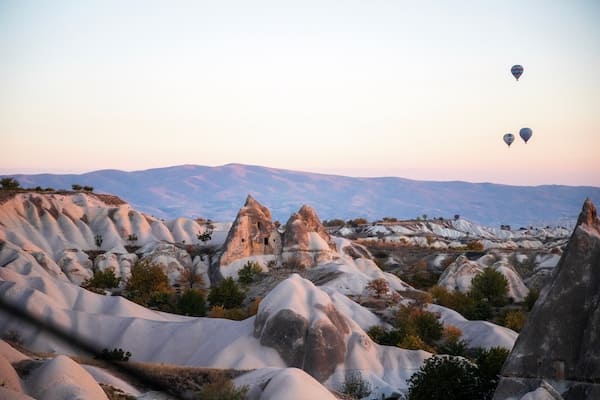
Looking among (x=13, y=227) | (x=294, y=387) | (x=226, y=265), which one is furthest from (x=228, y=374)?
(x=13, y=227)

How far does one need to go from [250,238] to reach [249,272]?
5.05 metres

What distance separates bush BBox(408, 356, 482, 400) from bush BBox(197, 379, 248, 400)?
7988 mm

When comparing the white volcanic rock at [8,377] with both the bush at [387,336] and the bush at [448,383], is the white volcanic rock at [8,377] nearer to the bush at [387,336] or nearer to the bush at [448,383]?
the bush at [448,383]

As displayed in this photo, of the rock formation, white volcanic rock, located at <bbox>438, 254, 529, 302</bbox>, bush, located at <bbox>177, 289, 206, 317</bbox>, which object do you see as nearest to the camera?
bush, located at <bbox>177, 289, 206, 317</bbox>

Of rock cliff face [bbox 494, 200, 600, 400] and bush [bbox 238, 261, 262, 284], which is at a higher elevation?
rock cliff face [bbox 494, 200, 600, 400]

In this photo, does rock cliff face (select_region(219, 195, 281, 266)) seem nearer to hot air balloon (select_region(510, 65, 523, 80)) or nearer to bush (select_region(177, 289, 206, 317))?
bush (select_region(177, 289, 206, 317))

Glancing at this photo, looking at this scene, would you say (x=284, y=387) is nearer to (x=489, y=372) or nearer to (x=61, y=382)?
(x=61, y=382)

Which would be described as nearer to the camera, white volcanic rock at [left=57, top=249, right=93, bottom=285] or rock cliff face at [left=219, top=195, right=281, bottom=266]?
rock cliff face at [left=219, top=195, right=281, bottom=266]

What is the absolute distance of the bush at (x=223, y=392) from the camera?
2278 centimetres

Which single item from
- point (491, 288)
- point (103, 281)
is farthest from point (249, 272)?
point (491, 288)

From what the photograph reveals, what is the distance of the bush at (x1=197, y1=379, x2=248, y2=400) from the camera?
74.7 ft

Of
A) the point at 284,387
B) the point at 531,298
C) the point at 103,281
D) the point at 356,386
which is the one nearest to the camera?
the point at 284,387

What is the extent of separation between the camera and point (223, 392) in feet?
75.5

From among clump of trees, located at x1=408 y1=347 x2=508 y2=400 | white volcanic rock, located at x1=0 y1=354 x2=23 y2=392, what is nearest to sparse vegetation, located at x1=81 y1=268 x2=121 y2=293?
clump of trees, located at x1=408 y1=347 x2=508 y2=400
